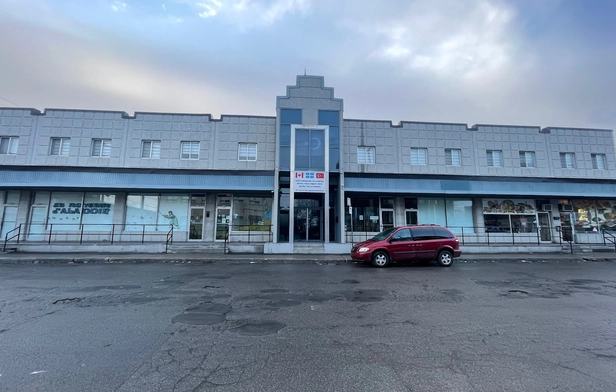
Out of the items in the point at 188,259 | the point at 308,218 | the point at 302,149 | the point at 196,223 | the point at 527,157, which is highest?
the point at 527,157

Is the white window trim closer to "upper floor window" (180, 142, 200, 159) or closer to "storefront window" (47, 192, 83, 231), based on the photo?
"upper floor window" (180, 142, 200, 159)

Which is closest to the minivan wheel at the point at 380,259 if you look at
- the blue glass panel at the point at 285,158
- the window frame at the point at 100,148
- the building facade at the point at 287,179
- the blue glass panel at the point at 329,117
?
the building facade at the point at 287,179

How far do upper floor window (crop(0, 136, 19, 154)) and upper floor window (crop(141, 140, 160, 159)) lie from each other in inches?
311

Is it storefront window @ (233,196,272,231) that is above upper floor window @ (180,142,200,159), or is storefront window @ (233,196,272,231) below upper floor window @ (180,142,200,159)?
below

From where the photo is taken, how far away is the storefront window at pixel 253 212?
19.3 meters

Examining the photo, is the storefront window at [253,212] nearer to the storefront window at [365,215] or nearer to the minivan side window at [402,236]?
the storefront window at [365,215]

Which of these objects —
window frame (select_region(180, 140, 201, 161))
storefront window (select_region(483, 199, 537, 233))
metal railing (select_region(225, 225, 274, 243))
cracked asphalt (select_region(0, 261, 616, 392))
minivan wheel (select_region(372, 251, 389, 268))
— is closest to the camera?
cracked asphalt (select_region(0, 261, 616, 392))

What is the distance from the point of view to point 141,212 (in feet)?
62.2

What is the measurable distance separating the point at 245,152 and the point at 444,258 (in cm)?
1368

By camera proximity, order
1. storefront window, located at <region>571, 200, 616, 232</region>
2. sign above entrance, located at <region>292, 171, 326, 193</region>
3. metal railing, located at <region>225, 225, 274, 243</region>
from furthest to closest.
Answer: storefront window, located at <region>571, 200, 616, 232</region>, metal railing, located at <region>225, 225, 274, 243</region>, sign above entrance, located at <region>292, 171, 326, 193</region>

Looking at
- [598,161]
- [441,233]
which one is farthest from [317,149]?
[598,161]

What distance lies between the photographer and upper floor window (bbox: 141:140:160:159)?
19359 mm

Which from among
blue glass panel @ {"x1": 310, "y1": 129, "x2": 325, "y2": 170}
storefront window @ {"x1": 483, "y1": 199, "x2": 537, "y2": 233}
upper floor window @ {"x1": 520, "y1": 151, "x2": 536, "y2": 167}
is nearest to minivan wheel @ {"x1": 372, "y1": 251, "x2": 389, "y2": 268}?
blue glass panel @ {"x1": 310, "y1": 129, "x2": 325, "y2": 170}

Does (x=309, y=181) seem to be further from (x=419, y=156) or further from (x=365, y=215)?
(x=419, y=156)
